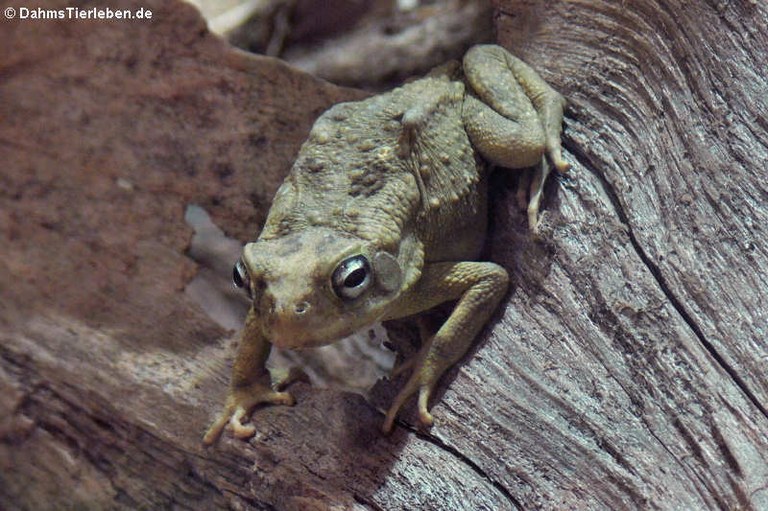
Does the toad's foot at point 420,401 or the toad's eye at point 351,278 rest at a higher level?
the toad's eye at point 351,278

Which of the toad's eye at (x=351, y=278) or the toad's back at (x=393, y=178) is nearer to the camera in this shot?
the toad's eye at (x=351, y=278)

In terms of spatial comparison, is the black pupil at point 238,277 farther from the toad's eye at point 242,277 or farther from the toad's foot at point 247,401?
the toad's foot at point 247,401

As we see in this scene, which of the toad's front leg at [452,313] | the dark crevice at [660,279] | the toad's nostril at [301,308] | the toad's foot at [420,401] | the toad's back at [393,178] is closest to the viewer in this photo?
the dark crevice at [660,279]

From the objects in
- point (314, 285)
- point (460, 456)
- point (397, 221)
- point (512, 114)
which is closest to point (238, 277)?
point (314, 285)

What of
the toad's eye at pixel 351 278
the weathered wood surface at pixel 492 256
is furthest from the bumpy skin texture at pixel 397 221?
the weathered wood surface at pixel 492 256

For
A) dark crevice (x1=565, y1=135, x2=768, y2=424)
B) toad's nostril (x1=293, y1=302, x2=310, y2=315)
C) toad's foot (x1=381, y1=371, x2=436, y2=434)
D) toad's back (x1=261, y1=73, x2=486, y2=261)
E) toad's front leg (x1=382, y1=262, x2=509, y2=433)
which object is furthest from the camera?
toad's back (x1=261, y1=73, x2=486, y2=261)

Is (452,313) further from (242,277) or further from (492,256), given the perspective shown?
(242,277)

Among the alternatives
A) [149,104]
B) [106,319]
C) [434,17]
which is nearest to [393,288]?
[106,319]

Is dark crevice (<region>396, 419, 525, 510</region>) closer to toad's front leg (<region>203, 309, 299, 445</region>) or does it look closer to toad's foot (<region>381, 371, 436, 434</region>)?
toad's foot (<region>381, 371, 436, 434</region>)

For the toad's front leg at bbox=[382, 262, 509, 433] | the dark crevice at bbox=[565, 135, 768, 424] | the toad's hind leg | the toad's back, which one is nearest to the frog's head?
the toad's back
